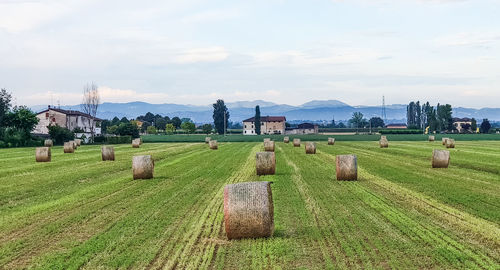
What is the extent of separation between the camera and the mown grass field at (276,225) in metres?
11.5

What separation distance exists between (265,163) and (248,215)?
15535 mm

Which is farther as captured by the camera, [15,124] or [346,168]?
[15,124]

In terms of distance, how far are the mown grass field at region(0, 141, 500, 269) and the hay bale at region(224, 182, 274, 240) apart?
276 millimetres

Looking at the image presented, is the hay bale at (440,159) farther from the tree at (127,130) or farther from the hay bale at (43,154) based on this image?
the tree at (127,130)

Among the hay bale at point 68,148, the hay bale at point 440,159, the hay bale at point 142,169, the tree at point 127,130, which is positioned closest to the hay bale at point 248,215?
the hay bale at point 142,169

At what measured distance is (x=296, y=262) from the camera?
11242 millimetres

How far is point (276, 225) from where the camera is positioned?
14906mm

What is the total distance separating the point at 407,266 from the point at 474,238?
3.21 meters

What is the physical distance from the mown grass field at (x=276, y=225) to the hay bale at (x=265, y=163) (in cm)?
183

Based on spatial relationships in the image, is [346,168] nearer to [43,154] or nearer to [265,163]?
[265,163]

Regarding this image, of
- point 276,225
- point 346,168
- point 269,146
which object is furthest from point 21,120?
point 276,225

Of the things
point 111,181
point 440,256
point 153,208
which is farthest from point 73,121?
point 440,256

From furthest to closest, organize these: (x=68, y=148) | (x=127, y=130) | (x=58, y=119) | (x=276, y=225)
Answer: (x=58, y=119)
(x=127, y=130)
(x=68, y=148)
(x=276, y=225)

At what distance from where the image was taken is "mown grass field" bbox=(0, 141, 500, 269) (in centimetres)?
1155
